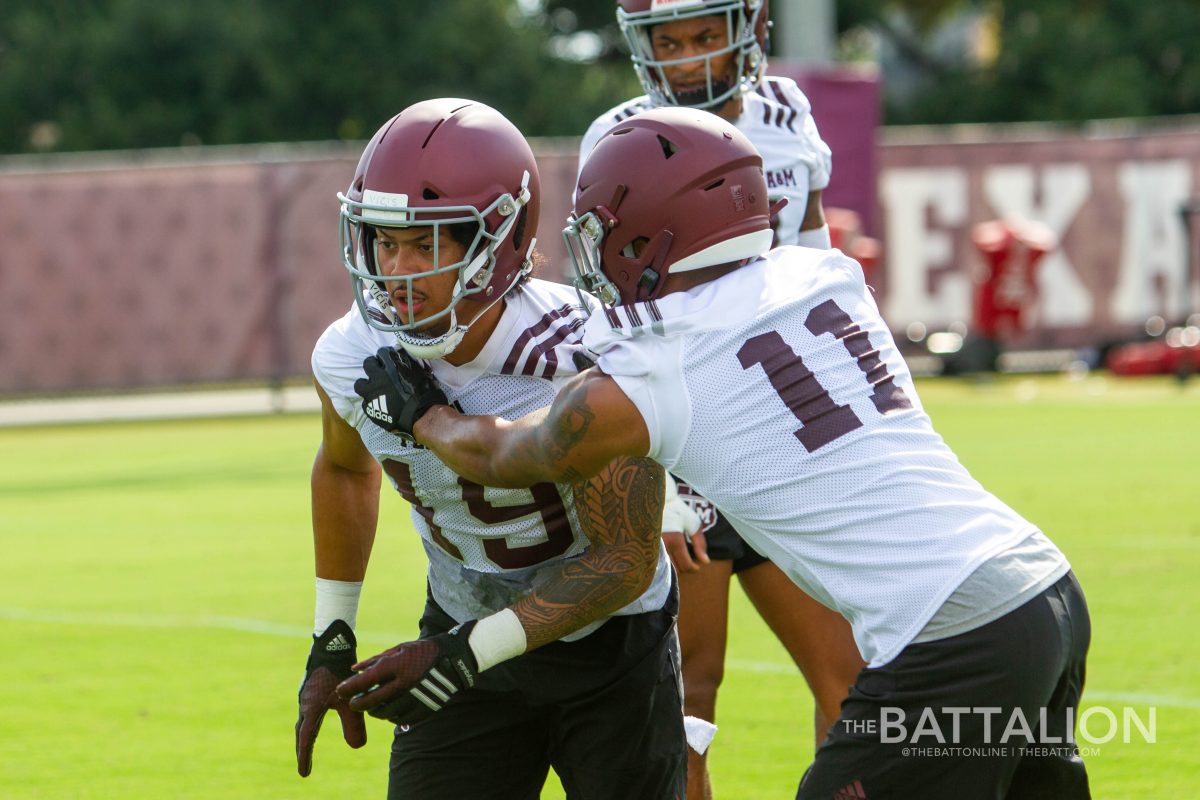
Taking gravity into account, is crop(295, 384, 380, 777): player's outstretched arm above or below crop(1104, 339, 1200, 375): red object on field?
above


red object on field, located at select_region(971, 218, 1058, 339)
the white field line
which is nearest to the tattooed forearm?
the white field line

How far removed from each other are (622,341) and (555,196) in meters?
15.9

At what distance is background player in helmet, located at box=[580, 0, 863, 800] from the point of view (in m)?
5.06

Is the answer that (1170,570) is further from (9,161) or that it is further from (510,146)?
(9,161)

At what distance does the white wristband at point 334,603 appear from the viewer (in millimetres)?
4035

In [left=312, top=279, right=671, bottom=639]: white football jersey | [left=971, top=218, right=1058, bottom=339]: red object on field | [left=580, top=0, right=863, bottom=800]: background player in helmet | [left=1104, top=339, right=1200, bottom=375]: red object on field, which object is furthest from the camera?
[left=971, top=218, right=1058, bottom=339]: red object on field

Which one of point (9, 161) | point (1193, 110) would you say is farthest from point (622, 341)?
point (1193, 110)

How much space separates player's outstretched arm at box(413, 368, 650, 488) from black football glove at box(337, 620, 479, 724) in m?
0.33

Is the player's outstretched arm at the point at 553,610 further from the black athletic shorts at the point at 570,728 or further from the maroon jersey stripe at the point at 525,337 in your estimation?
the maroon jersey stripe at the point at 525,337

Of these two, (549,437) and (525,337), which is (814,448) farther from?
(525,337)

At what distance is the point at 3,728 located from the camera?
6238mm

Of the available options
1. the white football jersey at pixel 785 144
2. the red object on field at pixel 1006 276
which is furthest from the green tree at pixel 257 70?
the white football jersey at pixel 785 144

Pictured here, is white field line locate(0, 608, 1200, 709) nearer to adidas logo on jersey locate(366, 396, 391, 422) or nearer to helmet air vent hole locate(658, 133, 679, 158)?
adidas logo on jersey locate(366, 396, 391, 422)

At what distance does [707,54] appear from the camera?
5.22m
